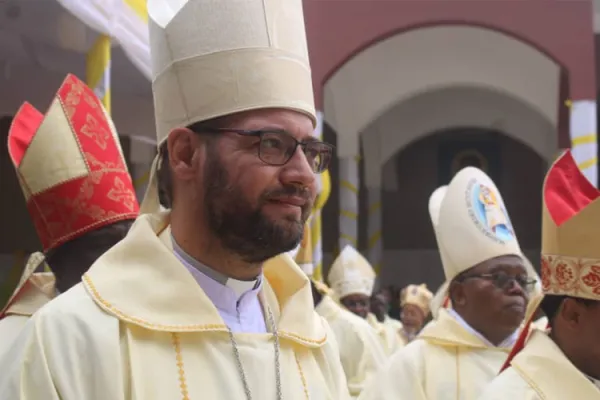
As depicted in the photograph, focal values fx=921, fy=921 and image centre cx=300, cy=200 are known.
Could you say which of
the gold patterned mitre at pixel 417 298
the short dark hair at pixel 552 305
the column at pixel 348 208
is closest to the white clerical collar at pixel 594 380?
the short dark hair at pixel 552 305

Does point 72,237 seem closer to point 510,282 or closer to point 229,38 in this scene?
point 229,38

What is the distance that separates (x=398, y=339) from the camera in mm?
8672

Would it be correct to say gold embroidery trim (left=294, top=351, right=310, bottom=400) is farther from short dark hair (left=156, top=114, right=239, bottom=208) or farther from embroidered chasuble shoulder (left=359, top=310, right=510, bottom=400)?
embroidered chasuble shoulder (left=359, top=310, right=510, bottom=400)

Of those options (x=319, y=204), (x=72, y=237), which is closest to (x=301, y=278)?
(x=72, y=237)

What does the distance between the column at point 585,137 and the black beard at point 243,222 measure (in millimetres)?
7810

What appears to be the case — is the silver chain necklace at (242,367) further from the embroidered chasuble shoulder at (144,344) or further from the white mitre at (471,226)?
the white mitre at (471,226)

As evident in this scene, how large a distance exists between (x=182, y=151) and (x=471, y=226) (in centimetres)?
287

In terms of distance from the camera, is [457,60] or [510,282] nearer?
[510,282]

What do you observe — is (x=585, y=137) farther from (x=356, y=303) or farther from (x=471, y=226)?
(x=471, y=226)

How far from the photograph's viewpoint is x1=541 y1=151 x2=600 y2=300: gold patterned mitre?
2895 mm

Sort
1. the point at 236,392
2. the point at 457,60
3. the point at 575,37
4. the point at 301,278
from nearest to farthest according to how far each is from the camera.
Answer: the point at 236,392, the point at 301,278, the point at 575,37, the point at 457,60

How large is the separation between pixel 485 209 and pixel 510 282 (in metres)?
0.68

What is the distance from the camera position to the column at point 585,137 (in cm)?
923

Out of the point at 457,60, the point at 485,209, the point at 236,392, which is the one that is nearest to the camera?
the point at 236,392
